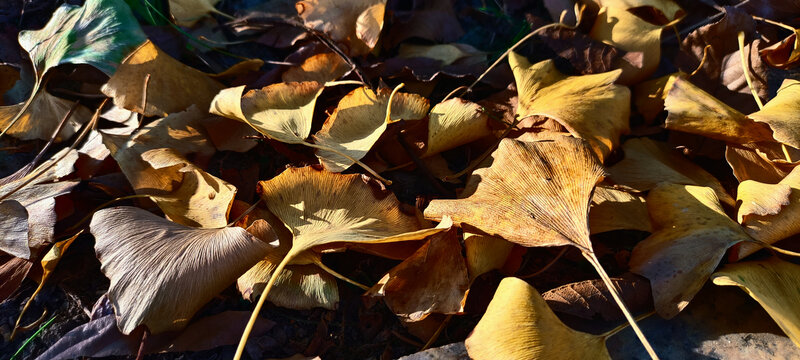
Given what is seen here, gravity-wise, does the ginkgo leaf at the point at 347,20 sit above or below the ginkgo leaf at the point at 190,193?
above

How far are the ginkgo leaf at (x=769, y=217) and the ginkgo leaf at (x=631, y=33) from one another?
0.99ft

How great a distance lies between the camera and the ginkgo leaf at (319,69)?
98 centimetres

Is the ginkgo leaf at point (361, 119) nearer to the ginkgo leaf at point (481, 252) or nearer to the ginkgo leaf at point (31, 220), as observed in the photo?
the ginkgo leaf at point (481, 252)

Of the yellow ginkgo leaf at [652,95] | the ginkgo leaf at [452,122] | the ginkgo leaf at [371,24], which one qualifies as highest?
the ginkgo leaf at [371,24]

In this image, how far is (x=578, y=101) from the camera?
2.86 ft

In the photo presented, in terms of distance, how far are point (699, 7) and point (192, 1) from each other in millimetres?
936

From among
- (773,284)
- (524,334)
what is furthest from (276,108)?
(773,284)

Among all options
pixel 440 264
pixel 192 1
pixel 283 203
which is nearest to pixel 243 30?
pixel 192 1

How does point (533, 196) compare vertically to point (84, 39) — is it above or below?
below

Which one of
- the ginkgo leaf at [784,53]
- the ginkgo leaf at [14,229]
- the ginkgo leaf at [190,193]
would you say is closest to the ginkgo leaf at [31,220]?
the ginkgo leaf at [14,229]

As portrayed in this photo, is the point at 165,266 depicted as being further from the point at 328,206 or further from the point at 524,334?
the point at 524,334

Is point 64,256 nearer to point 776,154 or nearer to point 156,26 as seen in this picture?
point 156,26

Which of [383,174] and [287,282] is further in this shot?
[383,174]

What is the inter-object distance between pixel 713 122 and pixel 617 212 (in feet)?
0.69
